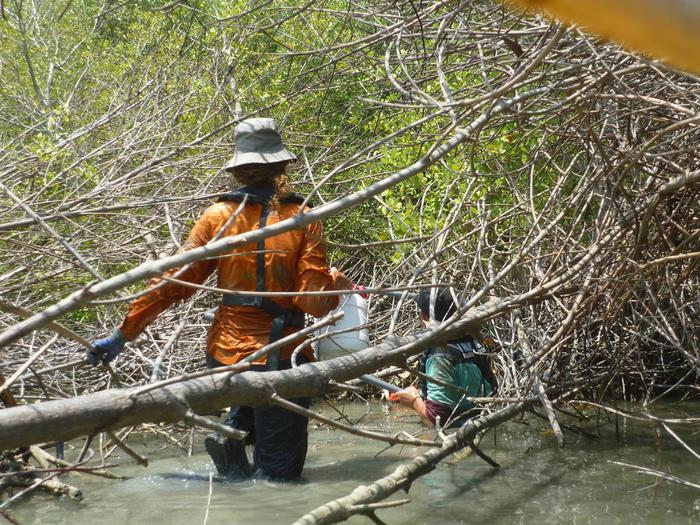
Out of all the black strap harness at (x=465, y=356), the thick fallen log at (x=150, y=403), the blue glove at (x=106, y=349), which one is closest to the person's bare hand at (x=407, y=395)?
the black strap harness at (x=465, y=356)

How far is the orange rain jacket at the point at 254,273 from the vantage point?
4848mm

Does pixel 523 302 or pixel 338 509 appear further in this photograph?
pixel 523 302

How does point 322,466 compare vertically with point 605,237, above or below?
below

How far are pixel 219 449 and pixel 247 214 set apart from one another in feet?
4.41

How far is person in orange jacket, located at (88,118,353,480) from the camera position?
487cm

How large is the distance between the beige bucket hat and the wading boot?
1531 millimetres

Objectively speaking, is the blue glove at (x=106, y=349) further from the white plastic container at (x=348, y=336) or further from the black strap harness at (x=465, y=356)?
the black strap harness at (x=465, y=356)

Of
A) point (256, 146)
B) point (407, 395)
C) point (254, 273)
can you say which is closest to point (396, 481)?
point (254, 273)

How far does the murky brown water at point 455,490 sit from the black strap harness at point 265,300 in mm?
787

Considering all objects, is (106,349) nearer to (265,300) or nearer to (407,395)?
(265,300)

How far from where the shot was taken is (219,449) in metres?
5.11

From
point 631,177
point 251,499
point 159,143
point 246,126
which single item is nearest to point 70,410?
point 251,499

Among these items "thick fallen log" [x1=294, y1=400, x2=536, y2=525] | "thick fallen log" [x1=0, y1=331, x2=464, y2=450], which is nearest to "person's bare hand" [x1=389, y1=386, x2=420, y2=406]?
"thick fallen log" [x1=294, y1=400, x2=536, y2=525]

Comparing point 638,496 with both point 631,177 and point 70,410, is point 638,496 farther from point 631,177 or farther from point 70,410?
point 70,410
